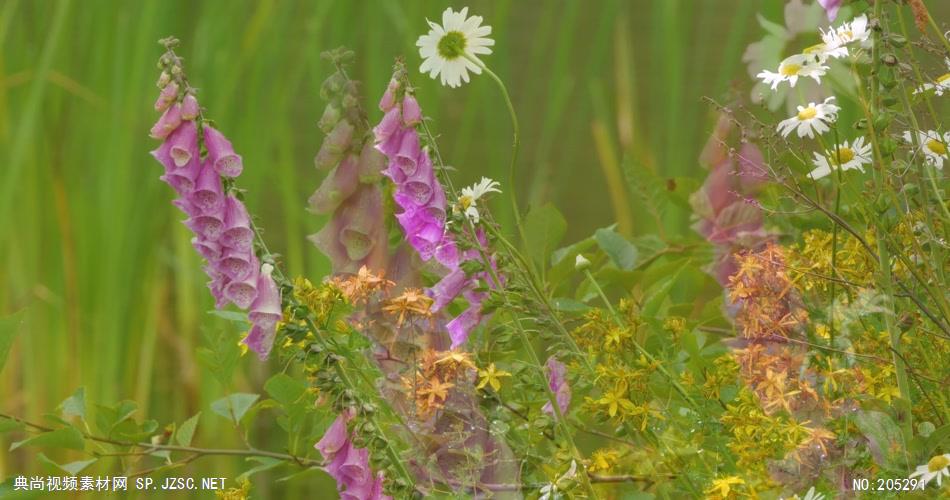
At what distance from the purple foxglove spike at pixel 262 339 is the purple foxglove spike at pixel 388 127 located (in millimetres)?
112

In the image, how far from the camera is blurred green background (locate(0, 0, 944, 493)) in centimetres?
188

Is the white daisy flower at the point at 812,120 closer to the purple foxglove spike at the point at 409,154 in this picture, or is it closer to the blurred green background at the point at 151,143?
the purple foxglove spike at the point at 409,154

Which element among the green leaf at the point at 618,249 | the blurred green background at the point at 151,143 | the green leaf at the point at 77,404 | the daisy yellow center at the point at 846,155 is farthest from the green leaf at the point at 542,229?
the blurred green background at the point at 151,143

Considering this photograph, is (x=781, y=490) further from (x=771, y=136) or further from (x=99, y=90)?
(x=99, y=90)

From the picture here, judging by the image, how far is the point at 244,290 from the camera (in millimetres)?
671

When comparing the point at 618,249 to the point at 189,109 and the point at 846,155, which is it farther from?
the point at 189,109

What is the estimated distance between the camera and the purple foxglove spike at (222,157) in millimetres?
694

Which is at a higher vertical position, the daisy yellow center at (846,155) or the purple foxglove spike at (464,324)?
the daisy yellow center at (846,155)

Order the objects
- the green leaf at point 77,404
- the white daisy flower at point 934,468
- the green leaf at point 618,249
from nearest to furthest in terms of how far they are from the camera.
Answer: the white daisy flower at point 934,468
the green leaf at point 77,404
the green leaf at point 618,249

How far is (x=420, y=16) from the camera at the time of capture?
1946 mm

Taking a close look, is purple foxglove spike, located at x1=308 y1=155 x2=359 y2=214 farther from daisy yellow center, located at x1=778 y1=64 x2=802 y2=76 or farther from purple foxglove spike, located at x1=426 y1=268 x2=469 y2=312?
daisy yellow center, located at x1=778 y1=64 x2=802 y2=76

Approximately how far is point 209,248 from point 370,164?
0.59ft

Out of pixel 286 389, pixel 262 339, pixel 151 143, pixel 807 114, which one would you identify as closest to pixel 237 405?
pixel 286 389

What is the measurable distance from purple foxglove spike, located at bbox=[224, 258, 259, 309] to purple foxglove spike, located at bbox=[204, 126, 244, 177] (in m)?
0.05
